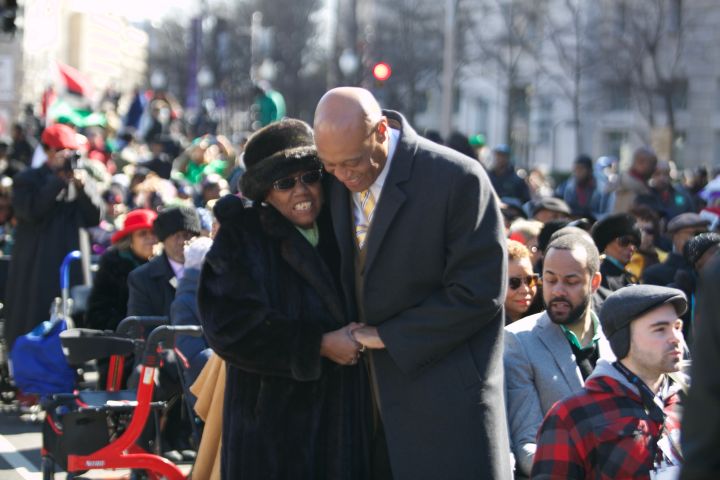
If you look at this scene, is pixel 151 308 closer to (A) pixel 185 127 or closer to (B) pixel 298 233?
(B) pixel 298 233

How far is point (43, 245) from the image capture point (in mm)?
10188

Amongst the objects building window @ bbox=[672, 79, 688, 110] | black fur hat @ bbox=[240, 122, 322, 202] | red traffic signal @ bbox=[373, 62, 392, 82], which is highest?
building window @ bbox=[672, 79, 688, 110]

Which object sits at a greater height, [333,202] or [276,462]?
[333,202]

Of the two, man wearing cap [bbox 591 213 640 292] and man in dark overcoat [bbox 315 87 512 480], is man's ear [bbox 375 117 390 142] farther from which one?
man wearing cap [bbox 591 213 640 292]

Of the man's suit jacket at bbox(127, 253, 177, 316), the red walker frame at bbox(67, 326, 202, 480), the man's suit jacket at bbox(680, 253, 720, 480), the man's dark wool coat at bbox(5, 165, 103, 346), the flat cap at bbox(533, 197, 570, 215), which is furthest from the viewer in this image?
the flat cap at bbox(533, 197, 570, 215)

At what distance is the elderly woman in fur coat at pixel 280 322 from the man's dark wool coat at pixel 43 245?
5.80 meters

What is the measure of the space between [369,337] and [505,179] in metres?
11.2

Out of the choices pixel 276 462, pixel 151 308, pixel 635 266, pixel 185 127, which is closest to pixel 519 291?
pixel 276 462

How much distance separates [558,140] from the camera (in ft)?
198

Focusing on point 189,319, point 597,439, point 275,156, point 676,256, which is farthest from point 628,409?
point 676,256

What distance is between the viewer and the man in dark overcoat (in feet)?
13.8

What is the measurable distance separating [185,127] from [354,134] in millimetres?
30488

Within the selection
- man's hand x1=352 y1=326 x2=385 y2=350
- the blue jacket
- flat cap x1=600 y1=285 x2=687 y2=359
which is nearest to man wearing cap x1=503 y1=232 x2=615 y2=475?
flat cap x1=600 y1=285 x2=687 y2=359

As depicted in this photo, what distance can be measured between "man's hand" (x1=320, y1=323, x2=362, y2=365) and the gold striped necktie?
0.32m
